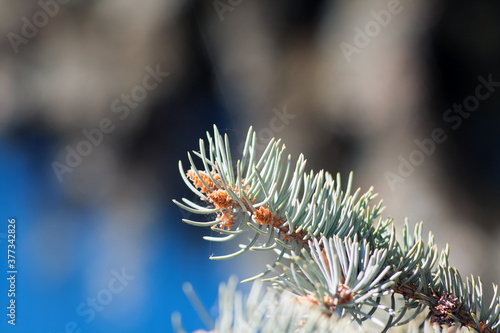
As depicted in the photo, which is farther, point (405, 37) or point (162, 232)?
point (162, 232)

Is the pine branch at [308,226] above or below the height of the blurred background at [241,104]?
below

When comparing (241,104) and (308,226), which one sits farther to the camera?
(241,104)

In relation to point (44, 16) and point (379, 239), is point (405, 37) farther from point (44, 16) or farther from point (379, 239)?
point (44, 16)

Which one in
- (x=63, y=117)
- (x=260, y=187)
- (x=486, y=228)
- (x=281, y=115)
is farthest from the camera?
(x=63, y=117)

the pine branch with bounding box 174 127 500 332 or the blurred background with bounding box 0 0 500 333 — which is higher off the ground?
the blurred background with bounding box 0 0 500 333

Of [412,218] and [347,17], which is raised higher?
[347,17]

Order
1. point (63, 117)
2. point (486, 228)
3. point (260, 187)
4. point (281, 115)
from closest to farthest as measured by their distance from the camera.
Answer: point (260, 187)
point (486, 228)
point (281, 115)
point (63, 117)

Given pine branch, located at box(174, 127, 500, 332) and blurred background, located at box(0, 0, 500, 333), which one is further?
blurred background, located at box(0, 0, 500, 333)

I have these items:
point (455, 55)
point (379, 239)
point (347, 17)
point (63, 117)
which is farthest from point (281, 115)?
point (379, 239)

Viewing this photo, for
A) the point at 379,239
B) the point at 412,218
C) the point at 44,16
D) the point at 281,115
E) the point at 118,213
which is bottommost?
the point at 379,239

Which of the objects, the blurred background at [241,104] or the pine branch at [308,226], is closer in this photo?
the pine branch at [308,226]
